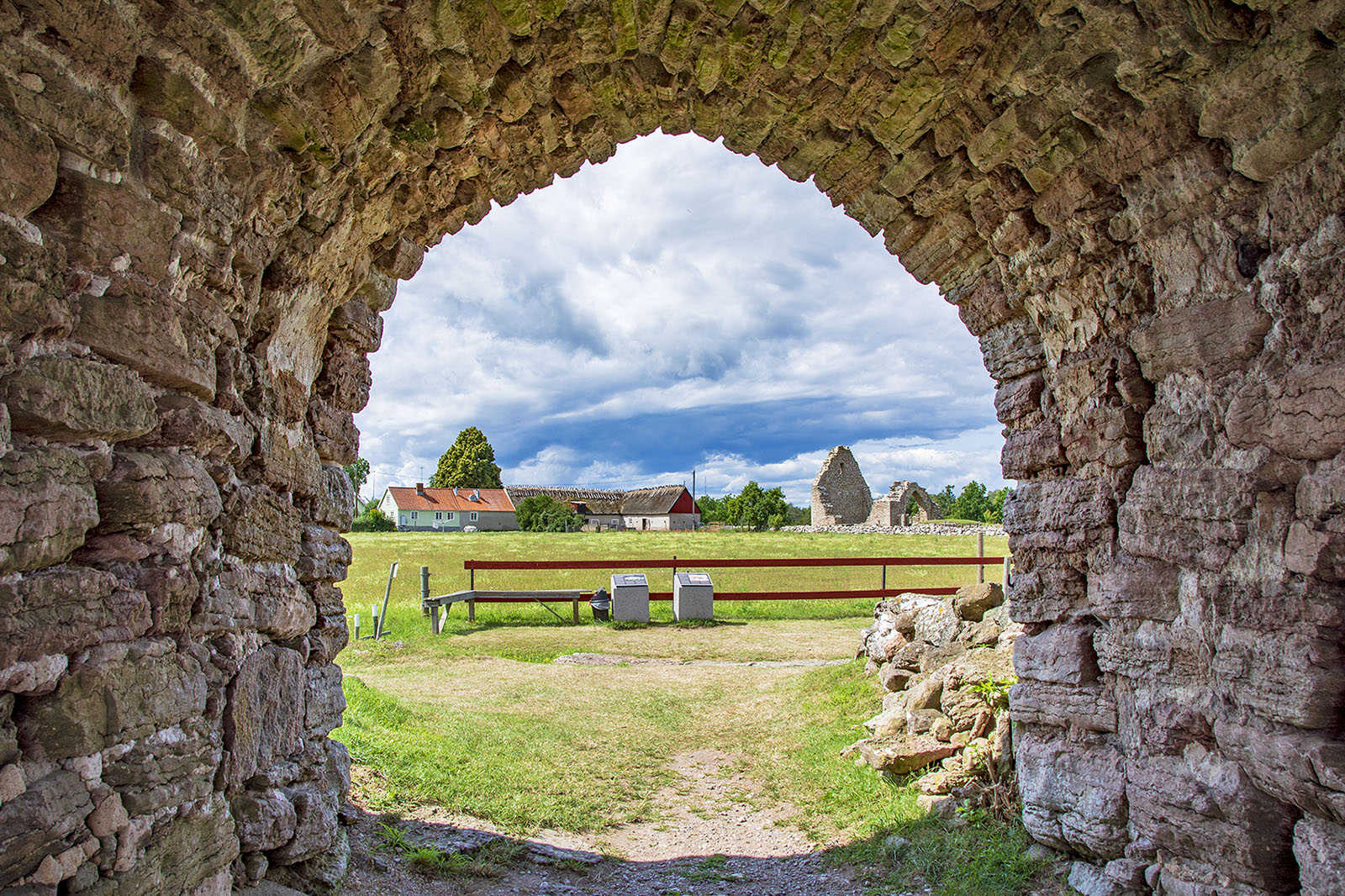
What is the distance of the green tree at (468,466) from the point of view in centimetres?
5534

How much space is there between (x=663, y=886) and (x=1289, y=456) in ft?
12.0

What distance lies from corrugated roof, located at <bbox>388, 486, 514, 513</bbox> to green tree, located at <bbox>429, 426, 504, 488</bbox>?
84cm

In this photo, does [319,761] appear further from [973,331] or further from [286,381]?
[973,331]

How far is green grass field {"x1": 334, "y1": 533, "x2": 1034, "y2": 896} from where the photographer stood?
471 centimetres

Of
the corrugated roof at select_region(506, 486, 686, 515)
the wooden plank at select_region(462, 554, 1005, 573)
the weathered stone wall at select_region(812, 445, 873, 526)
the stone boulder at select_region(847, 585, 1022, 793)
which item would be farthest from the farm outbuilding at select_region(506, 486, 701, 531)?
the stone boulder at select_region(847, 585, 1022, 793)

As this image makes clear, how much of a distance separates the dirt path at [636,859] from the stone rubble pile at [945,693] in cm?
101

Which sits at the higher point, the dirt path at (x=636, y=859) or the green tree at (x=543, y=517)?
the green tree at (x=543, y=517)

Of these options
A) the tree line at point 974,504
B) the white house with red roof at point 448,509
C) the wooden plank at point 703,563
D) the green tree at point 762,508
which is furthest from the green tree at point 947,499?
the wooden plank at point 703,563

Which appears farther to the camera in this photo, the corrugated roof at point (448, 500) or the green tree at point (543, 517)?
the corrugated roof at point (448, 500)

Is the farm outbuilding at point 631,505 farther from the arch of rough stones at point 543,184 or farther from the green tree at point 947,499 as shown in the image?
the arch of rough stones at point 543,184

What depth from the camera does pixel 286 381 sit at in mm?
3635

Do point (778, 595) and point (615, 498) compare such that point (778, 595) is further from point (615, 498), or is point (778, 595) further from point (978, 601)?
point (615, 498)

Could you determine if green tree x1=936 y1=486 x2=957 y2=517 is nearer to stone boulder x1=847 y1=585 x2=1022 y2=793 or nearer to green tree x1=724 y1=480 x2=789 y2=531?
green tree x1=724 y1=480 x2=789 y2=531

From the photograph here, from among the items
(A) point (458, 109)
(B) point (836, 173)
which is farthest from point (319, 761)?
(B) point (836, 173)
